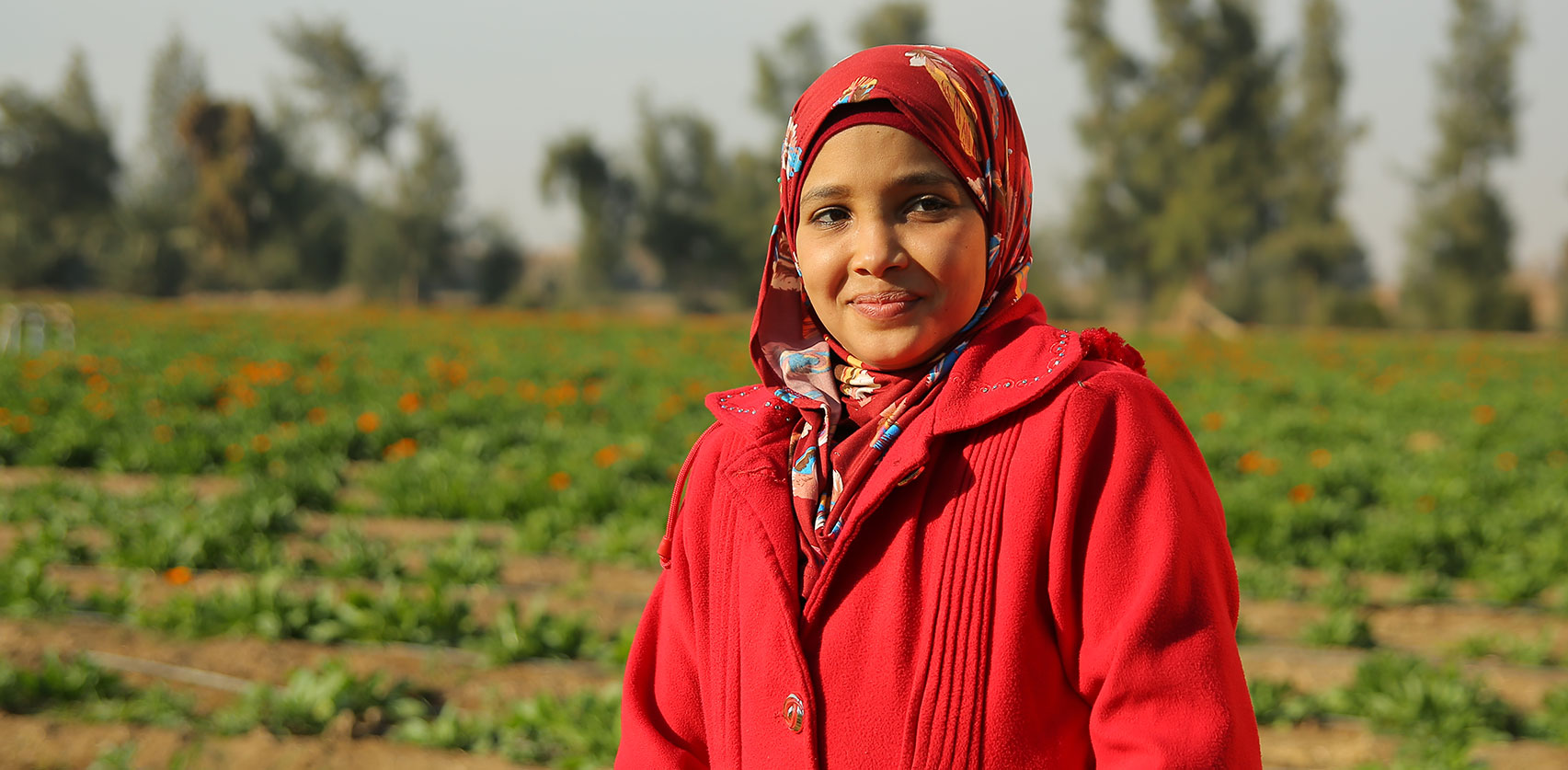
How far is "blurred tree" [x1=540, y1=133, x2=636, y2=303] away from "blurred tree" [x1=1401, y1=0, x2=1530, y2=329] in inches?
987

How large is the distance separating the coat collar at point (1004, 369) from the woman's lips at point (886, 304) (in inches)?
3.4

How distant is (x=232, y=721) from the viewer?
10.9 ft

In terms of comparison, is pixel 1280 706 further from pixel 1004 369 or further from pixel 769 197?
pixel 769 197

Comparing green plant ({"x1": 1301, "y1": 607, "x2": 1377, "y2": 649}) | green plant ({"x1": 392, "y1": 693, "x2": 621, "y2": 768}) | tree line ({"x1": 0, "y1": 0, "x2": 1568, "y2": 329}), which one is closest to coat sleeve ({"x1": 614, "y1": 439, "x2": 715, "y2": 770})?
green plant ({"x1": 392, "y1": 693, "x2": 621, "y2": 768})

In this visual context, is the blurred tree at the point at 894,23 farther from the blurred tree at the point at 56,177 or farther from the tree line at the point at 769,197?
the blurred tree at the point at 56,177

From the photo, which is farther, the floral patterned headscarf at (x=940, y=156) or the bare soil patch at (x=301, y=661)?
the bare soil patch at (x=301, y=661)

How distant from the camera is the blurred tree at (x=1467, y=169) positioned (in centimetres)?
→ 3269

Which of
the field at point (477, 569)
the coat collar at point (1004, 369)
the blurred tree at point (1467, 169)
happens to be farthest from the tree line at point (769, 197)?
the coat collar at point (1004, 369)

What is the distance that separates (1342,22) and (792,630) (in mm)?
41757

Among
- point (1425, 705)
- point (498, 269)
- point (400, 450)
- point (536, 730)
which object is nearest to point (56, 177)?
point (498, 269)

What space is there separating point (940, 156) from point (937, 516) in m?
0.40

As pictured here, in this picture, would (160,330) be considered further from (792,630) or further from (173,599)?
(792,630)

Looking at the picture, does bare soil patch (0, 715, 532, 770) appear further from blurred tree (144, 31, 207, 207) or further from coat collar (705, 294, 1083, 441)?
blurred tree (144, 31, 207, 207)

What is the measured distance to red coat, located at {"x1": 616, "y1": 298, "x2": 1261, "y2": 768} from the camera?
42.6 inches
